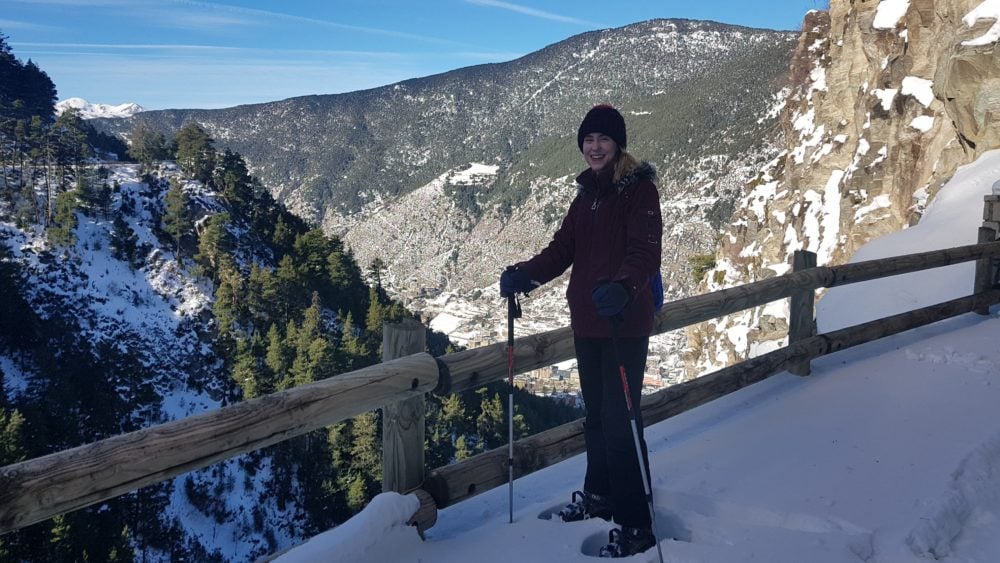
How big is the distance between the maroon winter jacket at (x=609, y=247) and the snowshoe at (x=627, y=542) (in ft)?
3.17

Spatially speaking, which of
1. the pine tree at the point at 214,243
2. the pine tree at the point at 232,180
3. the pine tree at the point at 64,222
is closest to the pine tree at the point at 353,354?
the pine tree at the point at 214,243

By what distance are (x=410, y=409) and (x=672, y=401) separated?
2188 millimetres

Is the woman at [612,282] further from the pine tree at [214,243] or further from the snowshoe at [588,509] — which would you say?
the pine tree at [214,243]

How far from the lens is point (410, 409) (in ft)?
11.3

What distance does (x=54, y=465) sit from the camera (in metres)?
2.14

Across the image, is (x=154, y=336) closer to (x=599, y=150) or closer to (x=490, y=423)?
(x=490, y=423)

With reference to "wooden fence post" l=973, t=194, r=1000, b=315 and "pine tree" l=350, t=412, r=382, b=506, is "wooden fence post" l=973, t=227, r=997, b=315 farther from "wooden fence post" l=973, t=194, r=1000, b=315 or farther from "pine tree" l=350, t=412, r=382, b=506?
"pine tree" l=350, t=412, r=382, b=506

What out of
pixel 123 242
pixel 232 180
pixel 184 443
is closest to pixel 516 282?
pixel 184 443

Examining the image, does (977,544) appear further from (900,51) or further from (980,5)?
(900,51)

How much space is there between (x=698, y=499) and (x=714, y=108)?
15506 centimetres

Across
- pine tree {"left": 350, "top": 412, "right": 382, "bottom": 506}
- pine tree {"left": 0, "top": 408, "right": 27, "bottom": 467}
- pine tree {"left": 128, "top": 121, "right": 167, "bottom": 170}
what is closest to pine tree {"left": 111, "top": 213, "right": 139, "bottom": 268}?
pine tree {"left": 128, "top": 121, "right": 167, "bottom": 170}

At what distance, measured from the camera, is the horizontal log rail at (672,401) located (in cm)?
362

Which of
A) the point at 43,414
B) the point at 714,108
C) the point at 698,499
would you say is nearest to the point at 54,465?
the point at 698,499

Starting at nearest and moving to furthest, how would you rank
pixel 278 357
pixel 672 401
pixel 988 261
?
pixel 672 401 → pixel 988 261 → pixel 278 357
